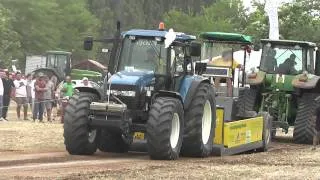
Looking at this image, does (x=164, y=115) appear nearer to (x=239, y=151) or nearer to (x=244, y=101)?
(x=239, y=151)

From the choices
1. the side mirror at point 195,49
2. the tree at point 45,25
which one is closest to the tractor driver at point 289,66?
the side mirror at point 195,49

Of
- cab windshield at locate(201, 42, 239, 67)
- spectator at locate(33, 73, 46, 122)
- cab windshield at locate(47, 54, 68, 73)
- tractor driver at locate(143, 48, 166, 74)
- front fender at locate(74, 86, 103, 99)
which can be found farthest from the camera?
cab windshield at locate(47, 54, 68, 73)

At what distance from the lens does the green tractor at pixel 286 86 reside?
18.7 m

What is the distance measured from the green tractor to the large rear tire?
6.00 m

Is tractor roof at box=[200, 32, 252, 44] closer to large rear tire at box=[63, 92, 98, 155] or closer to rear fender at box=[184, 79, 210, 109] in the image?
rear fender at box=[184, 79, 210, 109]

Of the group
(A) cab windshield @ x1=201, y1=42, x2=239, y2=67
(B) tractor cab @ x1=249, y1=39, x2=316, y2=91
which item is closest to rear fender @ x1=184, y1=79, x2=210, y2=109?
(A) cab windshield @ x1=201, y1=42, x2=239, y2=67

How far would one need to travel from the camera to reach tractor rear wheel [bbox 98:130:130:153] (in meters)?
14.7

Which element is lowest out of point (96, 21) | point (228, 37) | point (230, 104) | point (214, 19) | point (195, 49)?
point (230, 104)

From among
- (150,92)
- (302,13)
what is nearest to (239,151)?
(150,92)

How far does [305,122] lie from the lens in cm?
1856

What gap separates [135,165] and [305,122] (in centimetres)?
756

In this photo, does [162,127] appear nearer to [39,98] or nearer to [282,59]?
[282,59]

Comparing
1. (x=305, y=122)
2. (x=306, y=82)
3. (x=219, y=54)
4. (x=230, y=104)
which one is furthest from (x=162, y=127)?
(x=306, y=82)

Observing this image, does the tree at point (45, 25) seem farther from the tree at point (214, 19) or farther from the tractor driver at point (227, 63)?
the tractor driver at point (227, 63)
